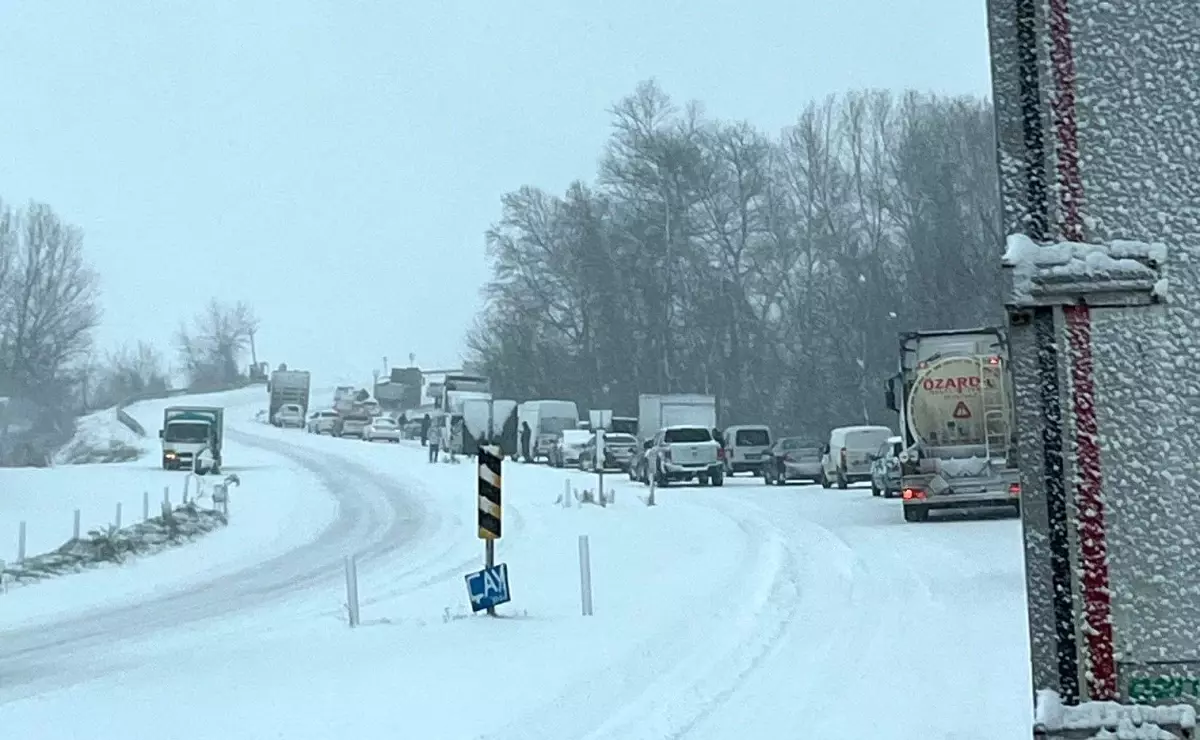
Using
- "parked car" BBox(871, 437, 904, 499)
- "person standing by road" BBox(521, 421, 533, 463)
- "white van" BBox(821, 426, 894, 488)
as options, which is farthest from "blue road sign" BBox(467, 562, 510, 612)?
"person standing by road" BBox(521, 421, 533, 463)

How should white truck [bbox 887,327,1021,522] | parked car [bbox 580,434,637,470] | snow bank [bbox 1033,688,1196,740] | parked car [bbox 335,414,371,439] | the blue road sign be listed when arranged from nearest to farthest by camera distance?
snow bank [bbox 1033,688,1196,740]
the blue road sign
white truck [bbox 887,327,1021,522]
parked car [bbox 580,434,637,470]
parked car [bbox 335,414,371,439]

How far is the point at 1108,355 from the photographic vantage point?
281 cm

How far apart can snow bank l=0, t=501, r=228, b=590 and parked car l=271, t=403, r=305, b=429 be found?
2347 inches

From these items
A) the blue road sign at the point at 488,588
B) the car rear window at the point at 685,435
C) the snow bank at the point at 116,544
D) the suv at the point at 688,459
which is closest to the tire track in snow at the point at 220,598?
the snow bank at the point at 116,544

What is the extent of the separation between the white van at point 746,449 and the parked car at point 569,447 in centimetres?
602

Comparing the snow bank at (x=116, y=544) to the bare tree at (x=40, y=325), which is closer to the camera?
the snow bank at (x=116, y=544)

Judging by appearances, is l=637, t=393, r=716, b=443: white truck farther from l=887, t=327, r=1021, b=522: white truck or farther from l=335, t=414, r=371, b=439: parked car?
l=335, t=414, r=371, b=439: parked car

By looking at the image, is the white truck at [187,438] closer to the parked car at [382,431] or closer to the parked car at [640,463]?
the parked car at [640,463]

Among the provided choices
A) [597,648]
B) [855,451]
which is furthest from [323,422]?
[597,648]

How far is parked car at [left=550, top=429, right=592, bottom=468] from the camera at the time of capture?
57656mm

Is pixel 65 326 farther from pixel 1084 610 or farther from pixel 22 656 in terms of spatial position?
pixel 1084 610

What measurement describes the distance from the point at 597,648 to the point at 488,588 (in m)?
2.78

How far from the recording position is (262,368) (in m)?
151

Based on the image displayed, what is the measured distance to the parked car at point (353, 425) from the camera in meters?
85.2
